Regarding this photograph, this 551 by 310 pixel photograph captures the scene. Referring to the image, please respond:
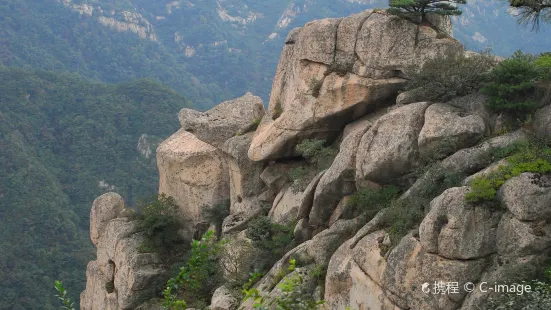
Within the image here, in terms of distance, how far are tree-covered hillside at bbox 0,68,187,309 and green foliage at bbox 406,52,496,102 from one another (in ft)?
145

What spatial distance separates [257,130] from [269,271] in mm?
8780

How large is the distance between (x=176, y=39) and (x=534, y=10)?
171375 mm

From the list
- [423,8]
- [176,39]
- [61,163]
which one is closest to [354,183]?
[423,8]

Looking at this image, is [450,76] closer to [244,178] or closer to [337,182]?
[337,182]

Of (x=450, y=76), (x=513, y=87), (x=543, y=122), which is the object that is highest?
(x=450, y=76)

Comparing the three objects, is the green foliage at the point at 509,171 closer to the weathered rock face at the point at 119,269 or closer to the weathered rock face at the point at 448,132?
the weathered rock face at the point at 448,132

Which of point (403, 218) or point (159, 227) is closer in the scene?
point (403, 218)

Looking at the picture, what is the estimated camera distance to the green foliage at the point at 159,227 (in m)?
33.0

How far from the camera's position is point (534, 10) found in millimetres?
22094

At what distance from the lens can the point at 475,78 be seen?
22.5 meters

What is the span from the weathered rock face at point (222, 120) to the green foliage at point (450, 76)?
11.7 meters

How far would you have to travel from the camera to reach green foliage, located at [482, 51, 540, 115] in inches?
795

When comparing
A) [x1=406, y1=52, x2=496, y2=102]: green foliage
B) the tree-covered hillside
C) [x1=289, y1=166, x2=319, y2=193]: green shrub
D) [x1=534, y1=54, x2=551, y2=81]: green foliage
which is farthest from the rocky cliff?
the tree-covered hillside

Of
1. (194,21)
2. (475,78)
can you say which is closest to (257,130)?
(475,78)
